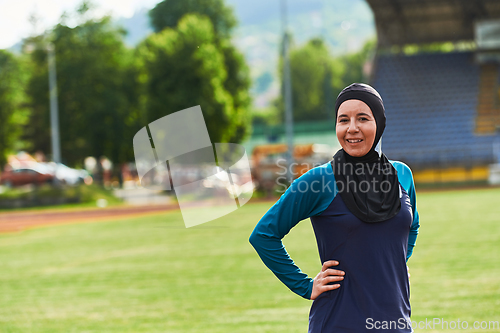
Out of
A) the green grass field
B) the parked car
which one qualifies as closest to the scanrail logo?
the green grass field

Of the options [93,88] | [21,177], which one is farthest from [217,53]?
[21,177]

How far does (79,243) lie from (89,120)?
26217 mm

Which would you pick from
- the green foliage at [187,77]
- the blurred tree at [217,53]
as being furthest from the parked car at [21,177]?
the blurred tree at [217,53]

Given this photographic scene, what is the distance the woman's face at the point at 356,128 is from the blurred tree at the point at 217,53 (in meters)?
27.9

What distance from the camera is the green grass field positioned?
6348 millimetres

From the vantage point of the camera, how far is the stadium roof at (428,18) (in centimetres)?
3212

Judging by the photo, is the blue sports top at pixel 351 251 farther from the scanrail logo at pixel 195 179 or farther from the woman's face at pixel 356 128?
the scanrail logo at pixel 195 179

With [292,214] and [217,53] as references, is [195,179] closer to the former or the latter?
[217,53]

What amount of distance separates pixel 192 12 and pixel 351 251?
3941 cm

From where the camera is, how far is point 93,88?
39.9 metres

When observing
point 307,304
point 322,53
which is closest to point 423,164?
point 307,304

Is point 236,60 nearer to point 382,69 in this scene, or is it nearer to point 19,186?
point 382,69

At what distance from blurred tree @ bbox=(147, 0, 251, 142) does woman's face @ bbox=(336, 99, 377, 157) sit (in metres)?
27.9

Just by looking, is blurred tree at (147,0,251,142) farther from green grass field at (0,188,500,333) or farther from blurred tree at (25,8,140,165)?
green grass field at (0,188,500,333)
